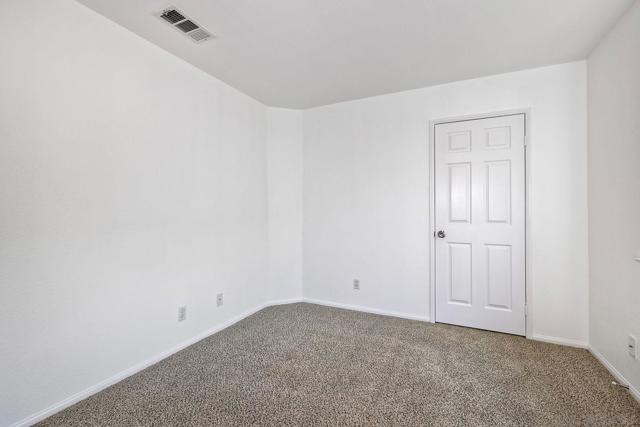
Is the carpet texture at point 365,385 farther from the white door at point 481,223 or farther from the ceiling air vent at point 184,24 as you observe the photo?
the ceiling air vent at point 184,24

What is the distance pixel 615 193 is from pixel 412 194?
160cm

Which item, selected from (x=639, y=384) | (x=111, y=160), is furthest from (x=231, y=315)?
(x=639, y=384)

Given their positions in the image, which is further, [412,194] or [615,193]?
[412,194]

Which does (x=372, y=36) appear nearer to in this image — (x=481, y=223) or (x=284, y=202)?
(x=481, y=223)

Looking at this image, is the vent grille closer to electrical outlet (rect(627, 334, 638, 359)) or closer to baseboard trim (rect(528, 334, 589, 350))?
electrical outlet (rect(627, 334, 638, 359))

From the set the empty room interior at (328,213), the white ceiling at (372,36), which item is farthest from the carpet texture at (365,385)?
the white ceiling at (372,36)

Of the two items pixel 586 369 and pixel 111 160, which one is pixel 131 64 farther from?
pixel 586 369

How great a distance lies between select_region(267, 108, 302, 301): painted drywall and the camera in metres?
3.82

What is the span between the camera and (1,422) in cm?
158

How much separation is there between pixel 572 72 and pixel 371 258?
8.53 feet

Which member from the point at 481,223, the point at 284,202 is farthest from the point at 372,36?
the point at 284,202

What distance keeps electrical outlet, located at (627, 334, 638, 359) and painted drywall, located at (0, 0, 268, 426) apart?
3286 mm

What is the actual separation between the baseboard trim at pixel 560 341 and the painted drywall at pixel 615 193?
0.31 feet

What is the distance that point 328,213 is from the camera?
12.4ft
